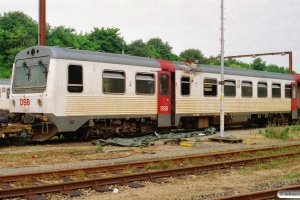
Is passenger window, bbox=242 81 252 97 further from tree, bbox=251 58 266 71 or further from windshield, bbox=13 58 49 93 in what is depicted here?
tree, bbox=251 58 266 71

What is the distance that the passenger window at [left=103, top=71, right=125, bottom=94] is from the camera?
16.5 m

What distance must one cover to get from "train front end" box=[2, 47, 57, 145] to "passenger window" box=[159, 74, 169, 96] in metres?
5.49

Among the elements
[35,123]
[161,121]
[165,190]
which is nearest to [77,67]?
[35,123]

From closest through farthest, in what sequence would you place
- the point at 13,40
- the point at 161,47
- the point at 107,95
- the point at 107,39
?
the point at 107,95 → the point at 13,40 → the point at 107,39 → the point at 161,47

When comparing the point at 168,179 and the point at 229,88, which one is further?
the point at 229,88

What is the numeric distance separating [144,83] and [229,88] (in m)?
6.16

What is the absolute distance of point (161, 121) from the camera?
18.8 m

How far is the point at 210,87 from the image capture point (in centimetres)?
2138

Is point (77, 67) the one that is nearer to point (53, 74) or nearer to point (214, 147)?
point (53, 74)

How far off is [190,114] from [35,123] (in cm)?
781

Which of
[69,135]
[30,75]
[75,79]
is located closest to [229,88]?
[69,135]

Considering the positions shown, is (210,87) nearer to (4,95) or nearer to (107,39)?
(4,95)

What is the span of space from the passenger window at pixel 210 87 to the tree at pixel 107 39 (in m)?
42.4

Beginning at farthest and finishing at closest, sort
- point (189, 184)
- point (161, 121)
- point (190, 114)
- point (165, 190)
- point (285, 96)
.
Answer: point (285, 96) → point (190, 114) → point (161, 121) → point (189, 184) → point (165, 190)
